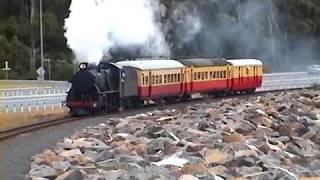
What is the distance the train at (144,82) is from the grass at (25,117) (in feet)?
3.71

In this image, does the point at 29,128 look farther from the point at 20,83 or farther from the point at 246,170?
the point at 20,83

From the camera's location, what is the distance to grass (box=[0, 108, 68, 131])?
96.7ft

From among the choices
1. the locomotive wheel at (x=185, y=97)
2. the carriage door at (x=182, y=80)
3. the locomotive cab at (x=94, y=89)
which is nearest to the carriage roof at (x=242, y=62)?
the locomotive wheel at (x=185, y=97)

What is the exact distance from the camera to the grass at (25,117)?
29466 millimetres

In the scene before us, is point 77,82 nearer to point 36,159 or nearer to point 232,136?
point 232,136

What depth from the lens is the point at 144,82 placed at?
37.4 m

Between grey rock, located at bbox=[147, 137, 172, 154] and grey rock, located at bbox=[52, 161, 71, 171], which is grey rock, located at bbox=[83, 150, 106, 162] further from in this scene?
grey rock, located at bbox=[147, 137, 172, 154]

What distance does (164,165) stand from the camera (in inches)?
680

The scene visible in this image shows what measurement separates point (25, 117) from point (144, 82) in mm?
6923

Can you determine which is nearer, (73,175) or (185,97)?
(73,175)

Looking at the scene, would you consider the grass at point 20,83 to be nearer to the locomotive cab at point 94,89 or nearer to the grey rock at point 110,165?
the locomotive cab at point 94,89

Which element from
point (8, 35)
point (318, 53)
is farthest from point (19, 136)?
point (318, 53)

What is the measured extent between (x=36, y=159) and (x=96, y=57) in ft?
58.9

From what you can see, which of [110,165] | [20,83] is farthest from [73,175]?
[20,83]
